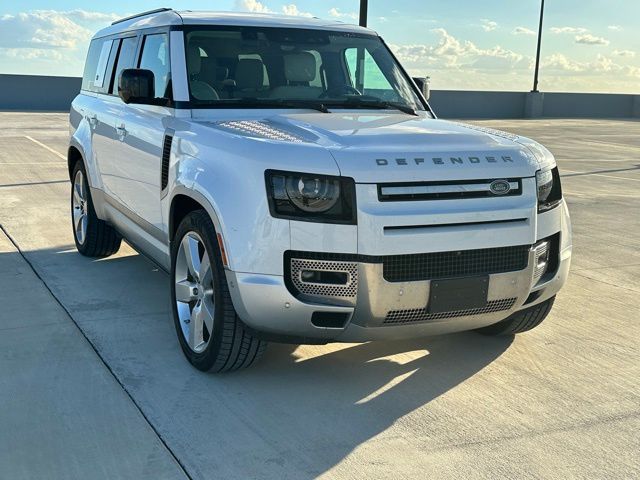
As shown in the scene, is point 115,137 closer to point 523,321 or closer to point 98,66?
point 98,66

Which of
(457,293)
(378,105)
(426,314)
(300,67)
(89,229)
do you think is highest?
(300,67)

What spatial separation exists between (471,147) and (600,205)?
283 inches

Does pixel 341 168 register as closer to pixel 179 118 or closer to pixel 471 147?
pixel 471 147

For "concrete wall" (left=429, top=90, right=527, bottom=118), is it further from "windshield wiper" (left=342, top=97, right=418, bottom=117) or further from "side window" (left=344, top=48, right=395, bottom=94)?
"windshield wiper" (left=342, top=97, right=418, bottom=117)

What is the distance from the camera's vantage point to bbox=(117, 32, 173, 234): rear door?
4816 mm

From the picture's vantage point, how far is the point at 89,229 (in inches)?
263

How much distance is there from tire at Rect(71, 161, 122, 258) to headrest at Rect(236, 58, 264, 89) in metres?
2.14

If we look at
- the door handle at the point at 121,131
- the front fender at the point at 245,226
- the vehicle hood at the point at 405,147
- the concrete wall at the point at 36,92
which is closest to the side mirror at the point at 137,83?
the door handle at the point at 121,131

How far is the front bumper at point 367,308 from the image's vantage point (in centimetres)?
363

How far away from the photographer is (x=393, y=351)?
15.1 ft

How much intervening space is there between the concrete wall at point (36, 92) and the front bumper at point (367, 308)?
32.1 m

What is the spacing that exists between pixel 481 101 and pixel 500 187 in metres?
38.1

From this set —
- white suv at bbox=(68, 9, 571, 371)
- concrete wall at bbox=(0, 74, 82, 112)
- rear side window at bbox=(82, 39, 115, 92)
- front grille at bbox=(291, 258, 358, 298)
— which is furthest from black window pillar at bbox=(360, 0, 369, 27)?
concrete wall at bbox=(0, 74, 82, 112)

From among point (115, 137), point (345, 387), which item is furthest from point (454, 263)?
point (115, 137)
